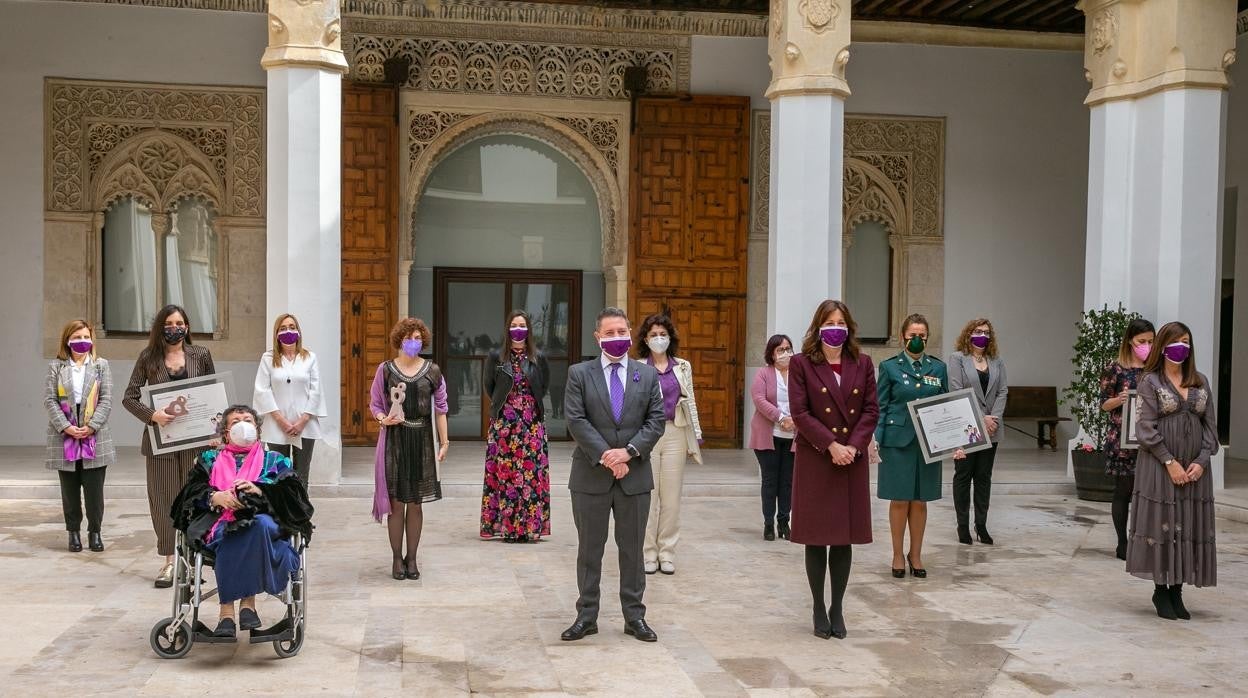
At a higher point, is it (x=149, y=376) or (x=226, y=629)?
(x=149, y=376)

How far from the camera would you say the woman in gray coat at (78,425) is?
7.17 metres

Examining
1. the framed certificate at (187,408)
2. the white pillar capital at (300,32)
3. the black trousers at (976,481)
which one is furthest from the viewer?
the white pillar capital at (300,32)

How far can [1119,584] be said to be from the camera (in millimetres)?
6730

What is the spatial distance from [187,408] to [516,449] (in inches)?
89.9

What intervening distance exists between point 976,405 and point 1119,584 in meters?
1.23

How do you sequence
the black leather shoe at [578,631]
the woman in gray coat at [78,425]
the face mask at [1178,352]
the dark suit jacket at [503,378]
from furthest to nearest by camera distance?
the dark suit jacket at [503,378] → the woman in gray coat at [78,425] → the face mask at [1178,352] → the black leather shoe at [578,631]

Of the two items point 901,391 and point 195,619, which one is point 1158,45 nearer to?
point 901,391

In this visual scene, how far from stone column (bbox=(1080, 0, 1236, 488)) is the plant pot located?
0.96 m

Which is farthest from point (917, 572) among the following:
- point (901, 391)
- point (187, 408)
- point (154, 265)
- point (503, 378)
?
point (154, 265)

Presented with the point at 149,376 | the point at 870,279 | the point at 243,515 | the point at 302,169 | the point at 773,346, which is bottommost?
the point at 243,515

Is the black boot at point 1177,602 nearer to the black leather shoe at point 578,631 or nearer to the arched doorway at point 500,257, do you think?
the black leather shoe at point 578,631

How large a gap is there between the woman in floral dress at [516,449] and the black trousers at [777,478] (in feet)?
4.80

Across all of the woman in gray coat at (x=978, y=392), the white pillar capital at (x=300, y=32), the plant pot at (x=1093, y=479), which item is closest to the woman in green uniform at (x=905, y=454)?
the woman in gray coat at (x=978, y=392)

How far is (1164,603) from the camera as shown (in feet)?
19.5
